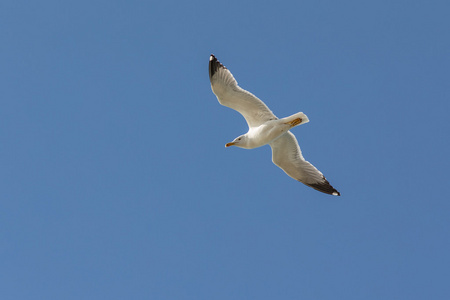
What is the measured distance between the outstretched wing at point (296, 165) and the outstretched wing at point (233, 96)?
899mm

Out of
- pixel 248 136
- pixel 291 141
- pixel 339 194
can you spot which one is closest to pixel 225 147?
pixel 248 136

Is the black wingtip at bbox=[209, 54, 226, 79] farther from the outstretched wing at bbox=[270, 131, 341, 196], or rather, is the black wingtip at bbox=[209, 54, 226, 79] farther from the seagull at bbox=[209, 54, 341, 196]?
the outstretched wing at bbox=[270, 131, 341, 196]

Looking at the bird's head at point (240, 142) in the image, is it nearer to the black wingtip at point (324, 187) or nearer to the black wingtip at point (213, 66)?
the black wingtip at point (213, 66)

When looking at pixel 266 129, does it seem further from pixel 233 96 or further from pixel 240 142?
pixel 233 96

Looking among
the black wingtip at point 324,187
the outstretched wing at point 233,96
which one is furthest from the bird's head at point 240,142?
the black wingtip at point 324,187

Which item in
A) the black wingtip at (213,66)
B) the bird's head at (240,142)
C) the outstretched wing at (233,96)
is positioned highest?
the black wingtip at (213,66)

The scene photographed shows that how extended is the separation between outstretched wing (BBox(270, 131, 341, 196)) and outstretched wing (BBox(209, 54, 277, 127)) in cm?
90

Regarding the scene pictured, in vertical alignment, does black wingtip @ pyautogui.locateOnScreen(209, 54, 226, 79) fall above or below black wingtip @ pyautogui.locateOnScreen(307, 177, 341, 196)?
above

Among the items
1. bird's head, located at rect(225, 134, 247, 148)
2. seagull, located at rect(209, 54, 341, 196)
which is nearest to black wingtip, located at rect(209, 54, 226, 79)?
seagull, located at rect(209, 54, 341, 196)

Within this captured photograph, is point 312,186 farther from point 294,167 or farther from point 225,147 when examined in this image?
point 225,147

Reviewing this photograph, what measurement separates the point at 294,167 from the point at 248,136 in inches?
60.8

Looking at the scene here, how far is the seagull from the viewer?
13.4 meters

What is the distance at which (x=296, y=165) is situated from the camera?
1459 cm

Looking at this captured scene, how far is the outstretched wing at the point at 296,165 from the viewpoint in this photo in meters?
14.4
